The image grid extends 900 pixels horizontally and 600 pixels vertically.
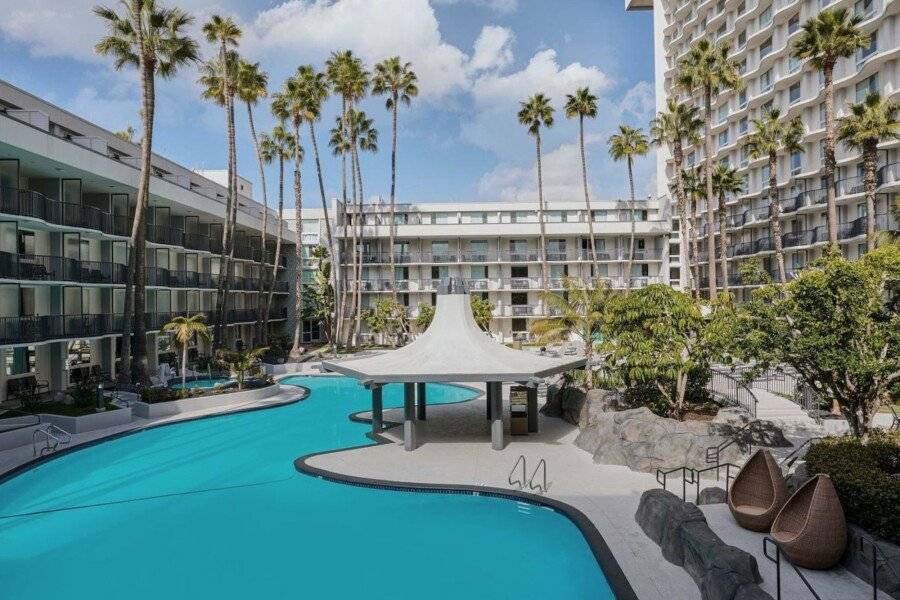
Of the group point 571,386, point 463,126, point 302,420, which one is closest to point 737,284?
point 463,126

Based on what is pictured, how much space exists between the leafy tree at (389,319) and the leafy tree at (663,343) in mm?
31594

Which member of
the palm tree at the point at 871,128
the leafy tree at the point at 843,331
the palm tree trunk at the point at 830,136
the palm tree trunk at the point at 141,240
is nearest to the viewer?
the leafy tree at the point at 843,331

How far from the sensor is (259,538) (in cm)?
1282

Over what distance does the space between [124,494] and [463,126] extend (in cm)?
3914

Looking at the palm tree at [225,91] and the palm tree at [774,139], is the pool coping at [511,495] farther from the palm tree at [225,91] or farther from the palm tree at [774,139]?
the palm tree at [774,139]

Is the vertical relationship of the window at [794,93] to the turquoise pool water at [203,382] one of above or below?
above

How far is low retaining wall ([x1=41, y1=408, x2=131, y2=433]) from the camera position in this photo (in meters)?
21.7

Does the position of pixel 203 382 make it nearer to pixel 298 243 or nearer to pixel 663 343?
pixel 298 243

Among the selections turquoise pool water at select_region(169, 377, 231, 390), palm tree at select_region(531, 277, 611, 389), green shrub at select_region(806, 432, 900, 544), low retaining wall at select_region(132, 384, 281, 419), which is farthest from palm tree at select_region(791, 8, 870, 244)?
turquoise pool water at select_region(169, 377, 231, 390)

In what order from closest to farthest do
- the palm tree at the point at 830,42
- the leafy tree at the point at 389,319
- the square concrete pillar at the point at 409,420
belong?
the square concrete pillar at the point at 409,420
the palm tree at the point at 830,42
the leafy tree at the point at 389,319

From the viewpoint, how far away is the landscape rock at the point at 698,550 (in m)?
8.53

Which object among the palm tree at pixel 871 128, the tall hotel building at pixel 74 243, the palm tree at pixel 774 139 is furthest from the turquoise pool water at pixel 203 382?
the palm tree at pixel 774 139

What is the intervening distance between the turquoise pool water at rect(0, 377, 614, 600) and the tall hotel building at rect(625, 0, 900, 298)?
36.6 m

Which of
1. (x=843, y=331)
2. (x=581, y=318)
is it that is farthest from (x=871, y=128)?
(x=843, y=331)
